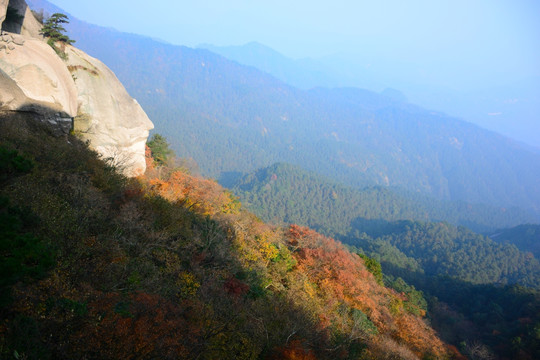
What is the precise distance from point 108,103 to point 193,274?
1788 cm

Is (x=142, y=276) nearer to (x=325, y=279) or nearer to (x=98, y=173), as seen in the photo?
(x=98, y=173)

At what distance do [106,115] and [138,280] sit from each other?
1801 centimetres

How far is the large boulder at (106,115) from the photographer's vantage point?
80.8 feet

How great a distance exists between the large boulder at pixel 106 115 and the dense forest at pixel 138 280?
11.3 feet

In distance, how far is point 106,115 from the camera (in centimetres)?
2612

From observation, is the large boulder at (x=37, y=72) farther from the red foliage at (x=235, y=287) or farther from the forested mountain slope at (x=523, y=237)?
the forested mountain slope at (x=523, y=237)

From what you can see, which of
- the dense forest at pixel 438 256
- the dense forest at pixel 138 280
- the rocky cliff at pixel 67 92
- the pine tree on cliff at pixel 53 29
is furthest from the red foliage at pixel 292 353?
the dense forest at pixel 438 256

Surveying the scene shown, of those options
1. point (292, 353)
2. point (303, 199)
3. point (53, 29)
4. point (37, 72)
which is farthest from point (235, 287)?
point (303, 199)

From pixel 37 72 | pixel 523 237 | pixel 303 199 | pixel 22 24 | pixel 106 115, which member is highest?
pixel 22 24

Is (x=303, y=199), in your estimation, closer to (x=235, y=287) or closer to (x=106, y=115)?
(x=106, y=115)

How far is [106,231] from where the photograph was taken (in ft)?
52.0

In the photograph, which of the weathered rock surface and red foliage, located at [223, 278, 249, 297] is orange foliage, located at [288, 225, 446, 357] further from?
the weathered rock surface

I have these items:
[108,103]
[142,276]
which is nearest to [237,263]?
[142,276]

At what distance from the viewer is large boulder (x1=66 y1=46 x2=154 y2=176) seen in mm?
24641
